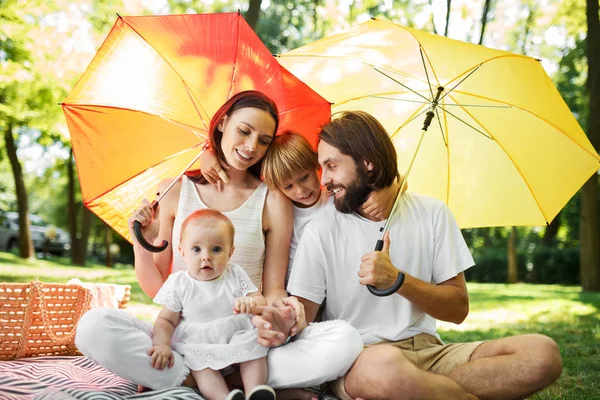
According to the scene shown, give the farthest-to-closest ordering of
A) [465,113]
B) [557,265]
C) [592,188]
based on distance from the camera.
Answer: [557,265] → [592,188] → [465,113]

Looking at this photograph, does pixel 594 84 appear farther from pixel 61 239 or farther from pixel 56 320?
pixel 61 239

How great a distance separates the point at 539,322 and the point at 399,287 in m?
5.80

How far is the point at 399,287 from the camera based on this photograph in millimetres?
2688

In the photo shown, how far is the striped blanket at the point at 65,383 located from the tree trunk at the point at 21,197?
1255 centimetres

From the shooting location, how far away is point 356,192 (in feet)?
10.4

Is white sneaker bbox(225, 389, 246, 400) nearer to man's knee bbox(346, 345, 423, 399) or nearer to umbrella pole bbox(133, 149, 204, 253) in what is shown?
man's knee bbox(346, 345, 423, 399)

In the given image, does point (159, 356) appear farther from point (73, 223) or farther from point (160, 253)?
point (73, 223)

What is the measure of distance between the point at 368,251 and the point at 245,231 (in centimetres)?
69

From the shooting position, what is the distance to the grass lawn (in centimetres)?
430

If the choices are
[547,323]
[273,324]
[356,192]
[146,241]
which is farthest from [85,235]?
[273,324]

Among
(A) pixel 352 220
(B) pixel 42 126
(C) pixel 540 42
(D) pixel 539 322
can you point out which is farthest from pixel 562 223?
(A) pixel 352 220

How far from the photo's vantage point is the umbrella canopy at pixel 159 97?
3.34m

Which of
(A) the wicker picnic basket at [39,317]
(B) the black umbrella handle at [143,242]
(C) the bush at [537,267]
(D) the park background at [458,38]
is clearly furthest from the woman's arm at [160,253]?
(C) the bush at [537,267]

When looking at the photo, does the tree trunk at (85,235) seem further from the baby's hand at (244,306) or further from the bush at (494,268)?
the baby's hand at (244,306)
